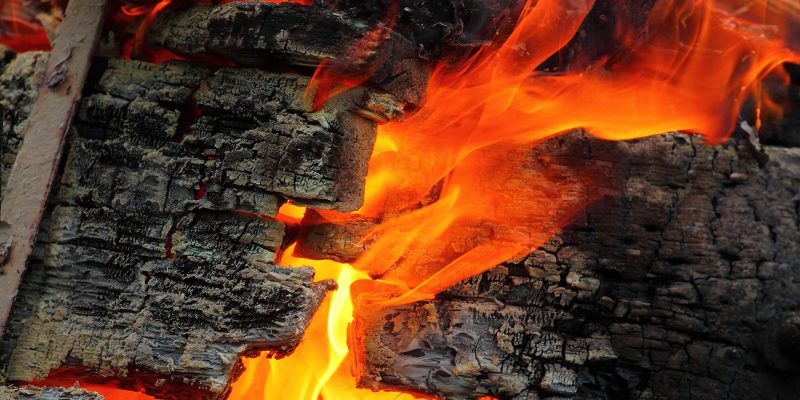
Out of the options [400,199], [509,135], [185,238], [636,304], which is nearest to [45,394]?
[185,238]

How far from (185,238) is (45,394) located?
675mm

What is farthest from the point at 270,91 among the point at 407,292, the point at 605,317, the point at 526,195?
the point at 605,317

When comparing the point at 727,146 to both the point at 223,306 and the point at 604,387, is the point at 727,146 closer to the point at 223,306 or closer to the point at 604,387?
the point at 604,387

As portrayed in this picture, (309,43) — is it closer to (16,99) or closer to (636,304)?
(16,99)

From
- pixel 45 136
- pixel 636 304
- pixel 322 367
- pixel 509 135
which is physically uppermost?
pixel 509 135

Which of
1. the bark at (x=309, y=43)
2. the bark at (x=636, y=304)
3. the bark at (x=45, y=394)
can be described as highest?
the bark at (x=309, y=43)

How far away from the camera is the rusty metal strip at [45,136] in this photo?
2215mm

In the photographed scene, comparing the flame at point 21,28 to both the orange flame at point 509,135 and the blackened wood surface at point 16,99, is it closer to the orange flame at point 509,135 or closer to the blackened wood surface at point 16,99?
the blackened wood surface at point 16,99

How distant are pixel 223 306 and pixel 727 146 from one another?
2.21m

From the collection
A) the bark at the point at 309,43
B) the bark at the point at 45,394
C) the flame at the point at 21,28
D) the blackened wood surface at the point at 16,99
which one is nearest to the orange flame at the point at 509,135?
the bark at the point at 309,43

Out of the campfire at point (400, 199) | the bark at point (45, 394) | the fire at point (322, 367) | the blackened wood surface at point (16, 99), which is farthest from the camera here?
the fire at point (322, 367)

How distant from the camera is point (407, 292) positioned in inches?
98.1

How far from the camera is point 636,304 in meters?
2.53

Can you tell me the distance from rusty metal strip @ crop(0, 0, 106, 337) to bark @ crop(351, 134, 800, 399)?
4.16ft
